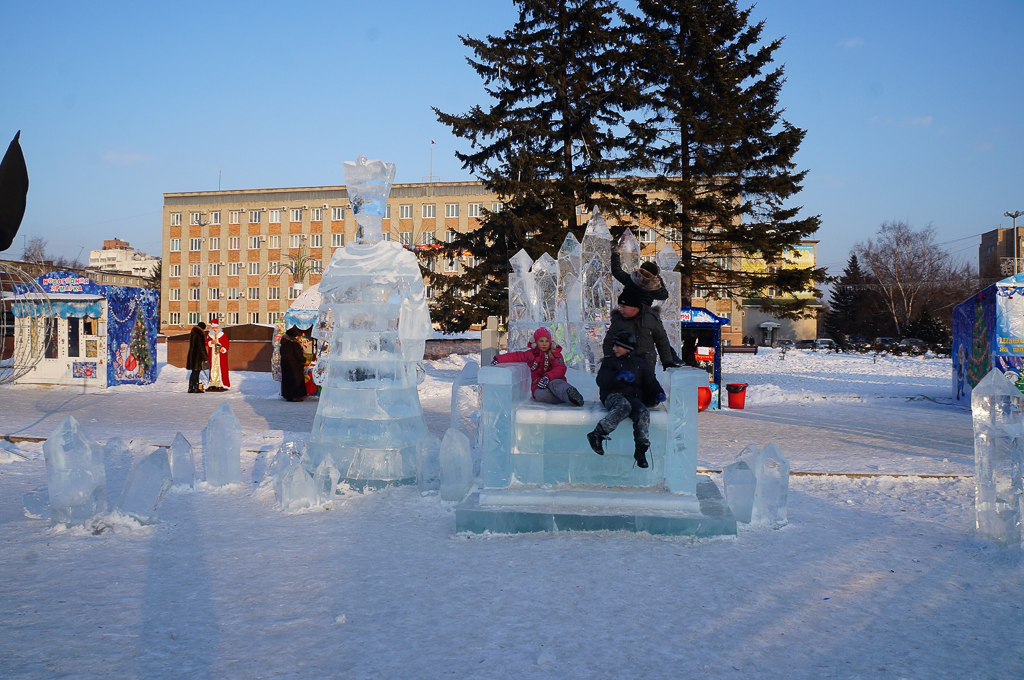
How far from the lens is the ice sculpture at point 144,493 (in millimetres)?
5562

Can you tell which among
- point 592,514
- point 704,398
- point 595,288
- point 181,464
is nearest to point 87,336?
point 181,464

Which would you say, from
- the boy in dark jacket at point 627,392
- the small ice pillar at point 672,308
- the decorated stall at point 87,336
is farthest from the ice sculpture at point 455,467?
the decorated stall at point 87,336

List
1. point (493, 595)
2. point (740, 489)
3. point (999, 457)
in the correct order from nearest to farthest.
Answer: point (493, 595) < point (999, 457) < point (740, 489)

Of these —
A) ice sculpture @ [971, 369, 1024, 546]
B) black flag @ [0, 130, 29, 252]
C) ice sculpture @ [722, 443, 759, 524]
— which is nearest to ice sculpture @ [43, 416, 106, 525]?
black flag @ [0, 130, 29, 252]

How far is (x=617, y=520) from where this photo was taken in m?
5.49

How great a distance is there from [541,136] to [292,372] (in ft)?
36.4

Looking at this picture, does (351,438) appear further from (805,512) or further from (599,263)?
(599,263)

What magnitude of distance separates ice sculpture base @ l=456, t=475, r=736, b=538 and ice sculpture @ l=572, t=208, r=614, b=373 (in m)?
4.82

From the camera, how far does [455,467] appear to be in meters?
6.29

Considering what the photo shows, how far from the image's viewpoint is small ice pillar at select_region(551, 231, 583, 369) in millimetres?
10516

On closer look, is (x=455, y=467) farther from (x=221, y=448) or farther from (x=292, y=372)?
(x=292, y=372)

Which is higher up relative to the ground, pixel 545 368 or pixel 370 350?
pixel 370 350

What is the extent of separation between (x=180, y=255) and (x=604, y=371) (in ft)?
234

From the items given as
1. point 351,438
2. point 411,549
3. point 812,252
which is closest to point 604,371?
point 411,549
